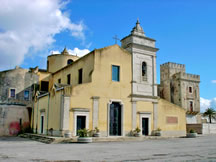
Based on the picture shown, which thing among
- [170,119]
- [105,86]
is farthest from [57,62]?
[170,119]

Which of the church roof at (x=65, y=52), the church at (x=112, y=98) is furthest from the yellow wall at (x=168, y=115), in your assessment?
the church roof at (x=65, y=52)

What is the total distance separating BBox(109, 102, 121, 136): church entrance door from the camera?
23.4 metres

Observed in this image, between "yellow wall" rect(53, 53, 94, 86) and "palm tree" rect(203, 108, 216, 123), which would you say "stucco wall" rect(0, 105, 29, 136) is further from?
"palm tree" rect(203, 108, 216, 123)

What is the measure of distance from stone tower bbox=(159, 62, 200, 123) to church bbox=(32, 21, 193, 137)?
91.6ft

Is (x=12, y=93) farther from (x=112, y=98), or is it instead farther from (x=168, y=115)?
(x=168, y=115)

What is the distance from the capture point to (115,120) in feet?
78.0

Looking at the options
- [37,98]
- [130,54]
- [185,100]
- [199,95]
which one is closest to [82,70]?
[130,54]

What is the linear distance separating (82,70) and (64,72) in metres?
5.52

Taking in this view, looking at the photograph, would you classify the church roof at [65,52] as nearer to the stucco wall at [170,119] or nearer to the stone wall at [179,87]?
the stucco wall at [170,119]

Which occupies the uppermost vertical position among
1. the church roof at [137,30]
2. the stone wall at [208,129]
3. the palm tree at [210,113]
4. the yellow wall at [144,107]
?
the church roof at [137,30]

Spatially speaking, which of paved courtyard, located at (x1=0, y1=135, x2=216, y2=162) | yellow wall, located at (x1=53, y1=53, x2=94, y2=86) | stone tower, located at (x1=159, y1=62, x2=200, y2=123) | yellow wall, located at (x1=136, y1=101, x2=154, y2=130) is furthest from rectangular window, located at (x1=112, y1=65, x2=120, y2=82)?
stone tower, located at (x1=159, y1=62, x2=200, y2=123)

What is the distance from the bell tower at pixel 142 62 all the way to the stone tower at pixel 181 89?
3038cm

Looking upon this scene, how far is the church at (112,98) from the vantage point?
21.4 meters

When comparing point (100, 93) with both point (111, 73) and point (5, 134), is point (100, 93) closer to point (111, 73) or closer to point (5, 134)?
point (111, 73)
